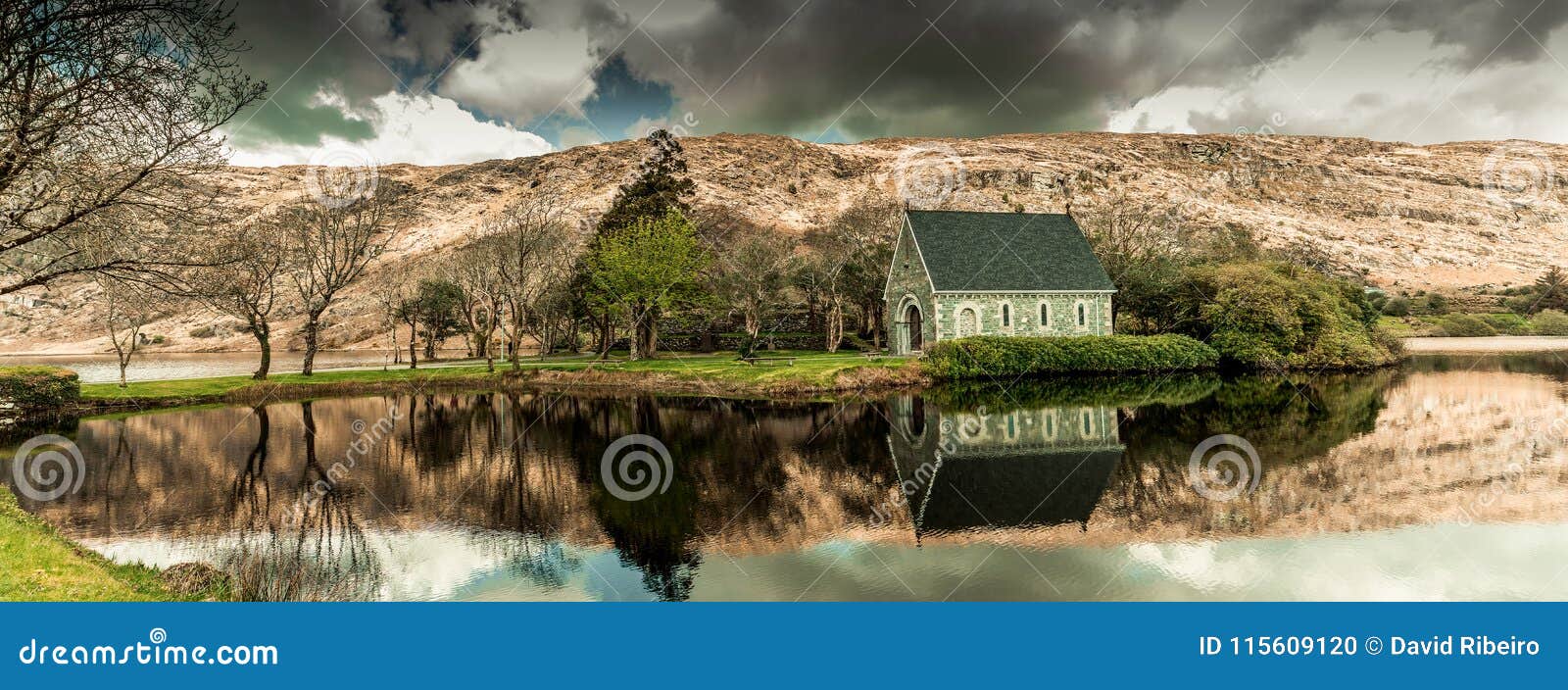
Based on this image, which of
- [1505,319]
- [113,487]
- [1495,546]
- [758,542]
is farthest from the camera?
[1505,319]

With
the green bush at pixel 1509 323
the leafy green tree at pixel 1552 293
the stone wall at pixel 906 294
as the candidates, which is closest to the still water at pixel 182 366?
the stone wall at pixel 906 294

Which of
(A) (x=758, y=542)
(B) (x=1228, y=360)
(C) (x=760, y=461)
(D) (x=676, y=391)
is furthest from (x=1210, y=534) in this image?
(B) (x=1228, y=360)

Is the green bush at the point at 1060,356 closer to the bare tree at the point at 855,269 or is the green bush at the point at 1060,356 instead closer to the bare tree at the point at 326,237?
the bare tree at the point at 855,269

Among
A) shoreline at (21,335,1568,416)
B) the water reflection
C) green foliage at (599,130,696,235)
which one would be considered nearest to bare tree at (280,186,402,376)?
shoreline at (21,335,1568,416)

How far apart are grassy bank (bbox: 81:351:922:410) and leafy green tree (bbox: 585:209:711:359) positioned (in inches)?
187

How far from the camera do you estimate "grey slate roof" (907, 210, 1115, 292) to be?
42.8m

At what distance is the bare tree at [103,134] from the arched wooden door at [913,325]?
38.7 meters

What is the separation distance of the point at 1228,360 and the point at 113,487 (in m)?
49.4

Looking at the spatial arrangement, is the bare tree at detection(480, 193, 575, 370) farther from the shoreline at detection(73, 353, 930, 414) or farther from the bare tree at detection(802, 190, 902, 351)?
the bare tree at detection(802, 190, 902, 351)

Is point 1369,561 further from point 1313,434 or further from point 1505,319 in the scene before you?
point 1505,319

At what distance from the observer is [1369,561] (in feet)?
30.0

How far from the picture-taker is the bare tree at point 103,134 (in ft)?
30.9

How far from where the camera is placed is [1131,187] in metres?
141

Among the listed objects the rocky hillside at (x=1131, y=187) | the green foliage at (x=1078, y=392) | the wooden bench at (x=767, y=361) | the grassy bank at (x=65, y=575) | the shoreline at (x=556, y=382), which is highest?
the rocky hillside at (x=1131, y=187)
